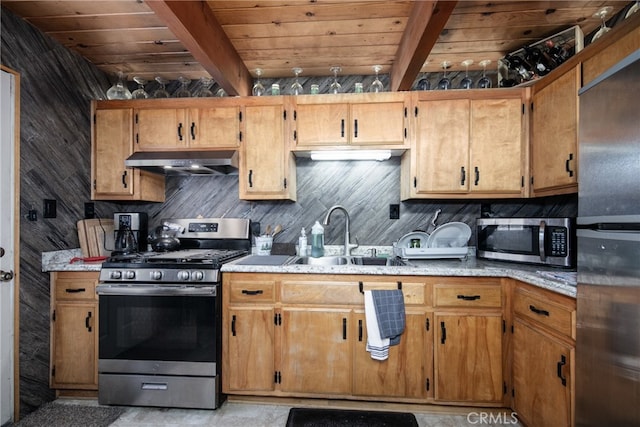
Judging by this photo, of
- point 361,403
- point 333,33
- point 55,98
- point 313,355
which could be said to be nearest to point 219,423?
point 313,355

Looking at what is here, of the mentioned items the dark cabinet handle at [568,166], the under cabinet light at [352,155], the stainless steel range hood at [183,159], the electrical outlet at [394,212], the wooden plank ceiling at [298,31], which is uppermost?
the wooden plank ceiling at [298,31]

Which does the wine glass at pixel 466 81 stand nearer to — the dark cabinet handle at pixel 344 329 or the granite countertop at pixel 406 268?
the granite countertop at pixel 406 268

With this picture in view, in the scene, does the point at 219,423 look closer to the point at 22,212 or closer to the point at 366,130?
the point at 22,212

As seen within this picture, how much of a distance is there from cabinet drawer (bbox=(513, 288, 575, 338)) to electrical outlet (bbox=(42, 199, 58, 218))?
3.13 m

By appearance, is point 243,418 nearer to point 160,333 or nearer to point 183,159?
point 160,333

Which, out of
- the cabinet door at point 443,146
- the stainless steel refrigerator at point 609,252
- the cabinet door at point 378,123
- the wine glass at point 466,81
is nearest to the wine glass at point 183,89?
the cabinet door at point 378,123

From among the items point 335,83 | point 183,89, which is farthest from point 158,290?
point 335,83

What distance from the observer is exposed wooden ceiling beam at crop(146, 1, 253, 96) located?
1475mm

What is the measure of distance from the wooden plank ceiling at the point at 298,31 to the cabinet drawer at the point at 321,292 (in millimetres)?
1504

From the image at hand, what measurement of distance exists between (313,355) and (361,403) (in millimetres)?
458

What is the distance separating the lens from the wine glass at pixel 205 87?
8.28 feet

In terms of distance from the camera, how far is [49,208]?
2.07m

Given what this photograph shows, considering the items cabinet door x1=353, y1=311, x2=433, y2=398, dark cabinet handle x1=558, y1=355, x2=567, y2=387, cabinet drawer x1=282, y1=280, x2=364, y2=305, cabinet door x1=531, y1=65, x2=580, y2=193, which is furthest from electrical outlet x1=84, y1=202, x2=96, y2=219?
cabinet door x1=531, y1=65, x2=580, y2=193

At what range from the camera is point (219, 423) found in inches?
72.1
